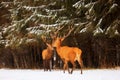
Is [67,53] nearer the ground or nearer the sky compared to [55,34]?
nearer the ground

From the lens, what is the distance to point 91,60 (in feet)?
18.4

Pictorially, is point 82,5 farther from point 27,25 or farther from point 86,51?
point 27,25

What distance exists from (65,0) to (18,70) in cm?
133

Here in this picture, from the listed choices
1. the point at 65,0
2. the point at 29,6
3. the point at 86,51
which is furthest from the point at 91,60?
the point at 29,6
